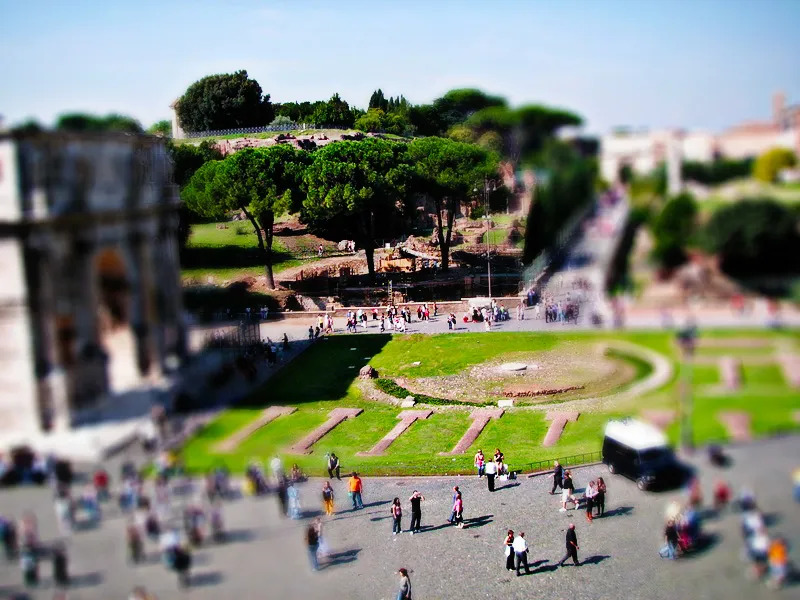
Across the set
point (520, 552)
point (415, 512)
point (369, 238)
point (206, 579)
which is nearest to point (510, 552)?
point (520, 552)

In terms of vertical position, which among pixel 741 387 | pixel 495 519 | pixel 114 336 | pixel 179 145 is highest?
pixel 179 145

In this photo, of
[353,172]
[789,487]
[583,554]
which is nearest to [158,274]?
[789,487]

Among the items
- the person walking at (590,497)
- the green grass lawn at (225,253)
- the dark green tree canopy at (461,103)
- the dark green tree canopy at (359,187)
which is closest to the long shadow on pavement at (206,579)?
the green grass lawn at (225,253)

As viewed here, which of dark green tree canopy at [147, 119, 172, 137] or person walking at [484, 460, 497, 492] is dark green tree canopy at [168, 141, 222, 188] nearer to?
dark green tree canopy at [147, 119, 172, 137]

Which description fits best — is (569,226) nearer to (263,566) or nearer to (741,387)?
(741,387)

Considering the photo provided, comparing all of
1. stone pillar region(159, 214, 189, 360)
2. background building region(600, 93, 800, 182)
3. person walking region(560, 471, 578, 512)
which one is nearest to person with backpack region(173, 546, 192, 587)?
stone pillar region(159, 214, 189, 360)

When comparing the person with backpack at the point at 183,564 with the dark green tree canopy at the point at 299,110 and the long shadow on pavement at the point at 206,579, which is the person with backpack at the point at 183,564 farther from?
the dark green tree canopy at the point at 299,110
